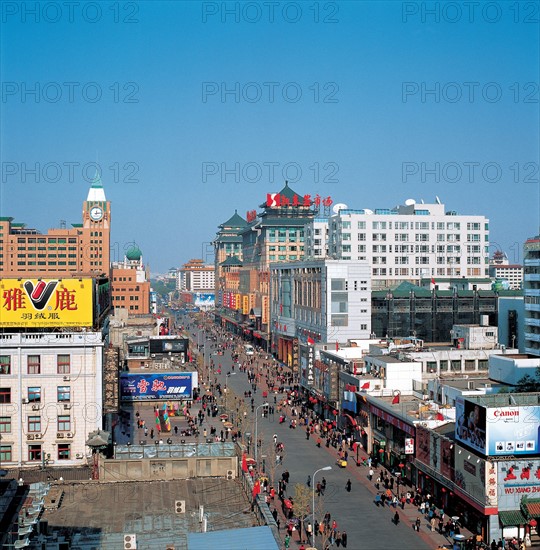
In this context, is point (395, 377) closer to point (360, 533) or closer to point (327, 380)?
point (327, 380)

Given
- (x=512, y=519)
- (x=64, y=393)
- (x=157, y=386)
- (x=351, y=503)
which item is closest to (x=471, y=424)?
(x=512, y=519)

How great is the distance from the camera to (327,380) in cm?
7106

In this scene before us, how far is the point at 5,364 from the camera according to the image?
41.3m

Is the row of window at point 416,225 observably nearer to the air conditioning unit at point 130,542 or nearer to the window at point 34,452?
the window at point 34,452

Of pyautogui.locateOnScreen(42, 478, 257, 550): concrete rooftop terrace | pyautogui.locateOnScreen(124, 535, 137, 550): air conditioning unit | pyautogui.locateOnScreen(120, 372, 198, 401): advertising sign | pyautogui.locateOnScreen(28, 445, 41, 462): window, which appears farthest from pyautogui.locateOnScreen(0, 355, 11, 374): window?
pyautogui.locateOnScreen(120, 372, 198, 401): advertising sign

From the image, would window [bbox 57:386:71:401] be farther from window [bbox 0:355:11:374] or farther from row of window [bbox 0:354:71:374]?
window [bbox 0:355:11:374]

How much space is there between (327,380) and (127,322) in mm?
60232

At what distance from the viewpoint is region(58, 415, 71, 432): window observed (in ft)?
135

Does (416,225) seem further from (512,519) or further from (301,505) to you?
(512,519)

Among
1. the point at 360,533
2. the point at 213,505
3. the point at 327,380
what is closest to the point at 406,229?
the point at 327,380

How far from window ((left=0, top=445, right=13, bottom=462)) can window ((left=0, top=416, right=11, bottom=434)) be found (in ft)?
2.52

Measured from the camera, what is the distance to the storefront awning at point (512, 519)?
39.2 m

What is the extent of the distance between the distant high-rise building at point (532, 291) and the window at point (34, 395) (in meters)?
52.8

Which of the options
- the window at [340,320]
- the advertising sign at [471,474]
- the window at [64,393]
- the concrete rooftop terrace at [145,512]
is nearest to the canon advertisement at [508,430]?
the advertising sign at [471,474]
